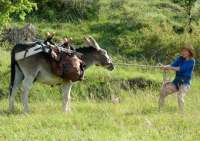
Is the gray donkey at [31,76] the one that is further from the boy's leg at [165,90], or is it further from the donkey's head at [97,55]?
the boy's leg at [165,90]

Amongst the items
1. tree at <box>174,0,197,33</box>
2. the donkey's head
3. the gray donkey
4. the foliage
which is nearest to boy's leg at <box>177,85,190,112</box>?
the donkey's head

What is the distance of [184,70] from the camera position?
527 inches

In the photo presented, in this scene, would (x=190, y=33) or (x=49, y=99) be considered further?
(x=190, y=33)

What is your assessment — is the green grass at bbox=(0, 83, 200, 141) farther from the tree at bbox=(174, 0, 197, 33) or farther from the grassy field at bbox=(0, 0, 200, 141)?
the tree at bbox=(174, 0, 197, 33)

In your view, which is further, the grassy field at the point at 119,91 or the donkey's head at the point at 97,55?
the donkey's head at the point at 97,55

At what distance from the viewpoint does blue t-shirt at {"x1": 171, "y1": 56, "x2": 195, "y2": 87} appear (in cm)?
1336

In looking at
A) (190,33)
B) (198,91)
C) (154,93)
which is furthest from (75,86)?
(190,33)

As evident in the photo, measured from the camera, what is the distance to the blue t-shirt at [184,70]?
13359 mm

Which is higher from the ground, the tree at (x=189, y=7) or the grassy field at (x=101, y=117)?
the grassy field at (x=101, y=117)

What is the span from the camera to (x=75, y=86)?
16234 mm

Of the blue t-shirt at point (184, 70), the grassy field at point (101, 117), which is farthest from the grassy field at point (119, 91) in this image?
the blue t-shirt at point (184, 70)

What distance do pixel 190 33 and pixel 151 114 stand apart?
10.3 metres

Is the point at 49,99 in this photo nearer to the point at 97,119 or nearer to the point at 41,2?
the point at 97,119

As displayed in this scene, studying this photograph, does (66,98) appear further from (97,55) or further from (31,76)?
(97,55)
